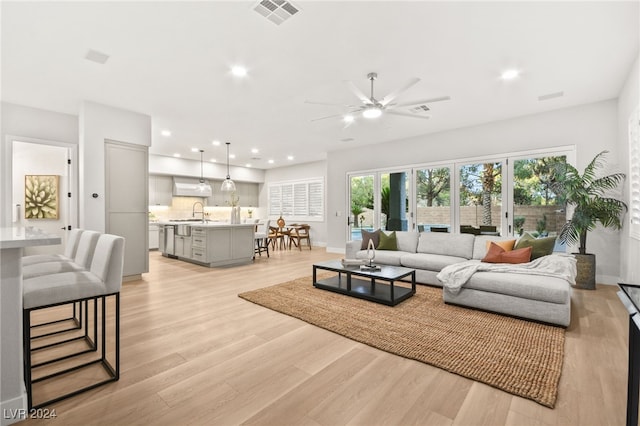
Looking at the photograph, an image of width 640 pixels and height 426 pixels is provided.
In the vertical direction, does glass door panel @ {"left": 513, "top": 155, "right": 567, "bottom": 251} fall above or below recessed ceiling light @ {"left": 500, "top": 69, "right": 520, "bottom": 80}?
below

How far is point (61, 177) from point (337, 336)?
246 inches

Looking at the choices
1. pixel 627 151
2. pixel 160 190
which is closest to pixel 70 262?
pixel 627 151

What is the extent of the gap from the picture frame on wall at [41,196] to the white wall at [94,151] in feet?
5.89

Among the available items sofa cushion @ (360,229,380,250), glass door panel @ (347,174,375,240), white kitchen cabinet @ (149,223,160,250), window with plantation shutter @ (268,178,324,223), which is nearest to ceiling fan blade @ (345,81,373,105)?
sofa cushion @ (360,229,380,250)

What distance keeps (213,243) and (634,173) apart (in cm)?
665

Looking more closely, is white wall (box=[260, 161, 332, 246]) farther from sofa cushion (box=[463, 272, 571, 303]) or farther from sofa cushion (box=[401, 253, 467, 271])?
sofa cushion (box=[463, 272, 571, 303])

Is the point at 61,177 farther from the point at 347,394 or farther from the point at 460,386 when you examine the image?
the point at 460,386

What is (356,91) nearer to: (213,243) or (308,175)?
(213,243)

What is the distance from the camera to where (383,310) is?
3.34 metres

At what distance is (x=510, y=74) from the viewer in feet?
12.1

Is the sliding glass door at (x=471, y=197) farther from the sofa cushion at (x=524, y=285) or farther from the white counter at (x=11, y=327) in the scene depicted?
the white counter at (x=11, y=327)

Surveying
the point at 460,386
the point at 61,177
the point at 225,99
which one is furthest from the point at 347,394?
the point at 61,177

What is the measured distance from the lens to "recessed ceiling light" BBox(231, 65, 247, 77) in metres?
3.52

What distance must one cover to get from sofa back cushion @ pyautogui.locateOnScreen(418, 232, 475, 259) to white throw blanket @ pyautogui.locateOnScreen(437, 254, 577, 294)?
1.02 metres
